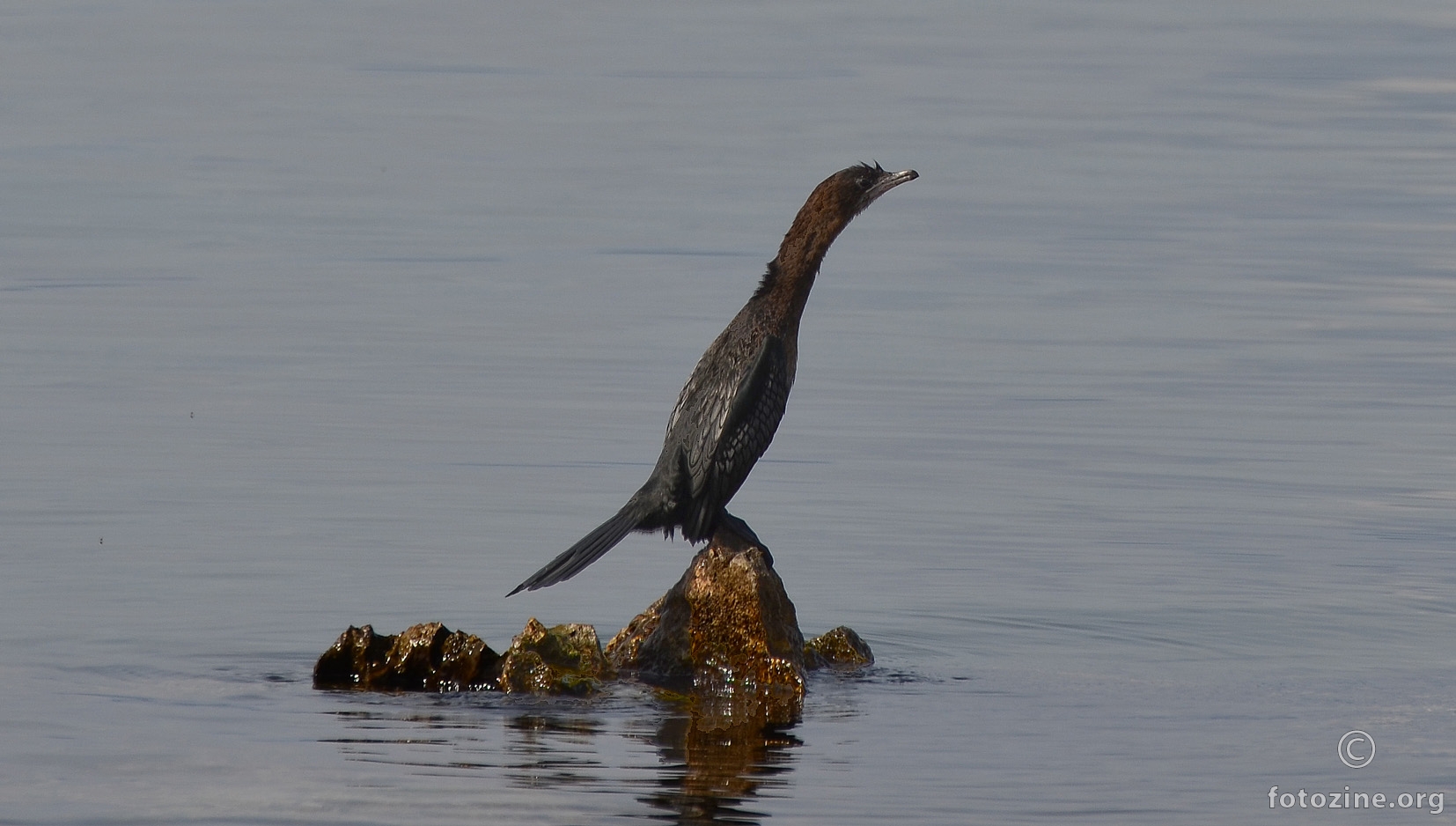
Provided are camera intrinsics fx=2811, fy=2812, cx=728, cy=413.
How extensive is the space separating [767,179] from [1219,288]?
7.09 m

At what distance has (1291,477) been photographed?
552 inches

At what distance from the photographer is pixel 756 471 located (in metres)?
14.1

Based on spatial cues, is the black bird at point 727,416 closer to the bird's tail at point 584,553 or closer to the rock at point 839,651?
the bird's tail at point 584,553

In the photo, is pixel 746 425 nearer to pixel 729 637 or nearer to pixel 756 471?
pixel 729 637

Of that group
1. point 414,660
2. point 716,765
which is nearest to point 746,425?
point 414,660

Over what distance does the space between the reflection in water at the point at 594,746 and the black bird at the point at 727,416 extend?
76 centimetres

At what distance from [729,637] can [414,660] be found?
3.57 feet

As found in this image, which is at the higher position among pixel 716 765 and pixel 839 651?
pixel 839 651

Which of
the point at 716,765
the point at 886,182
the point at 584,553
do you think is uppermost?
the point at 886,182

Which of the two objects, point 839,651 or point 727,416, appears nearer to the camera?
point 727,416

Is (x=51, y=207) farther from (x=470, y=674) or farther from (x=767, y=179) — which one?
(x=470, y=674)

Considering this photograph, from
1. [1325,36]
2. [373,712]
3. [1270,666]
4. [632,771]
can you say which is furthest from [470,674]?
[1325,36]

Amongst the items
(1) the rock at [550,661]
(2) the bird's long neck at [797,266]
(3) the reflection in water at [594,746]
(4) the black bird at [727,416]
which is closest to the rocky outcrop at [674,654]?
(1) the rock at [550,661]

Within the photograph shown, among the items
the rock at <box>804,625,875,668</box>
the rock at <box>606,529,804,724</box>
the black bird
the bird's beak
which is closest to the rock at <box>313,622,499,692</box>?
the black bird
